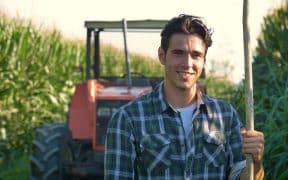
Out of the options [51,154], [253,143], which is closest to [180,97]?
[253,143]

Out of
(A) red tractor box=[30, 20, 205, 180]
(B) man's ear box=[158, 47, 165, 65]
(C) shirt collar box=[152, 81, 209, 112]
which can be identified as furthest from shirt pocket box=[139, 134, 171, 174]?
(A) red tractor box=[30, 20, 205, 180]

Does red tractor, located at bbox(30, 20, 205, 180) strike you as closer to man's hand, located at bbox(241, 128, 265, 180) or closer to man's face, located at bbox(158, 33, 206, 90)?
man's face, located at bbox(158, 33, 206, 90)

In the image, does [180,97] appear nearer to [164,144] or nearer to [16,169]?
[164,144]

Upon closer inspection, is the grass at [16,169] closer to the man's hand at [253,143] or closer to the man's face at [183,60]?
the man's face at [183,60]

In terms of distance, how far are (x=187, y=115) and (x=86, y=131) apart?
4320mm

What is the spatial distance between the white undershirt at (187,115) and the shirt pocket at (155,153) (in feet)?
0.31

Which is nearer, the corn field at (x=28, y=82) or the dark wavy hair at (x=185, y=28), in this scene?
the dark wavy hair at (x=185, y=28)

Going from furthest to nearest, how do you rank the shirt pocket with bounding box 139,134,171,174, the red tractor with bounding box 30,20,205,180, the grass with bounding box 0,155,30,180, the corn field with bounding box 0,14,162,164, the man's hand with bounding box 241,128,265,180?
the corn field with bounding box 0,14,162,164 → the grass with bounding box 0,155,30,180 → the red tractor with bounding box 30,20,205,180 → the shirt pocket with bounding box 139,134,171,174 → the man's hand with bounding box 241,128,265,180

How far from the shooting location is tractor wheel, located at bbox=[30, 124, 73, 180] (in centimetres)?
666

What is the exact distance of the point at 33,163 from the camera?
22.2 ft

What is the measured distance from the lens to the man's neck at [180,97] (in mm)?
2711

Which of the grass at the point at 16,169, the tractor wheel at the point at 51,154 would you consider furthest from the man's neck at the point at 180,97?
the grass at the point at 16,169

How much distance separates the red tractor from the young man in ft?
12.5

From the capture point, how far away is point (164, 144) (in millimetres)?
2662
